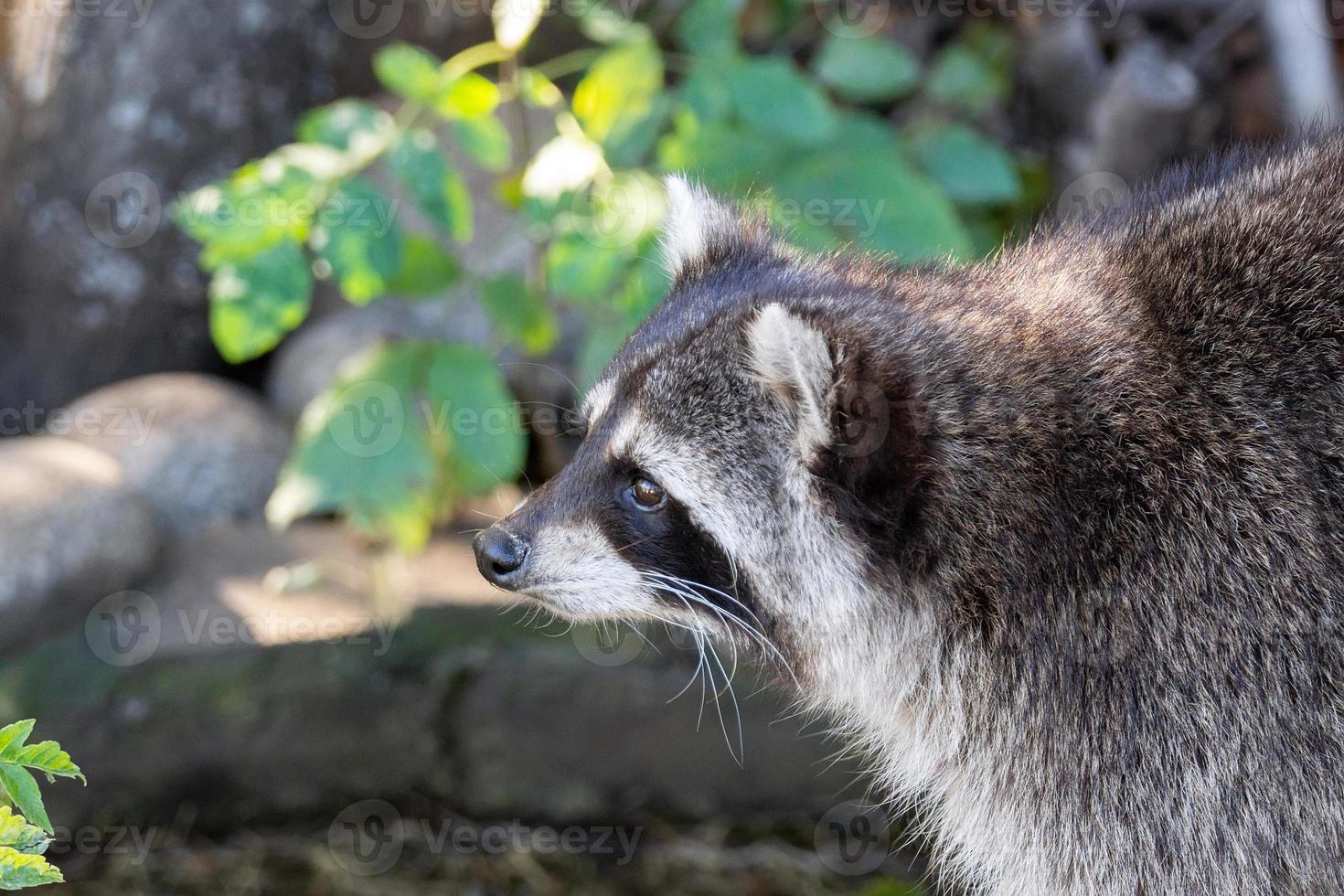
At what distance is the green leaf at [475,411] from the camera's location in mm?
4504

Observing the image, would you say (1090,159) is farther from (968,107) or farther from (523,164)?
(523,164)

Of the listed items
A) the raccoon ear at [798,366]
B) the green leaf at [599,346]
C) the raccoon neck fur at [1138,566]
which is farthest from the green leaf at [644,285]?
the raccoon ear at [798,366]

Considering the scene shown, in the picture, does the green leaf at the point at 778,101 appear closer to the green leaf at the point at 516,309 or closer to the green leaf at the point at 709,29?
the green leaf at the point at 709,29

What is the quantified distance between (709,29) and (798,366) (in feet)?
9.01

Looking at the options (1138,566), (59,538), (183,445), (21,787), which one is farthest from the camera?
(183,445)

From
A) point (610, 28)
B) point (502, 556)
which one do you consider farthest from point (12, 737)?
point (610, 28)

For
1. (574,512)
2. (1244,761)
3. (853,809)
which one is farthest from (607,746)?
(1244,761)

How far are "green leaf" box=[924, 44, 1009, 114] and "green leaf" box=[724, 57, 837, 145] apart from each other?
1.45m

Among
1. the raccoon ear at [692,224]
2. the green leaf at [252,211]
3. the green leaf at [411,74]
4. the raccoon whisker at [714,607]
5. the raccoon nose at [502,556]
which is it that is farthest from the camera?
the green leaf at [411,74]

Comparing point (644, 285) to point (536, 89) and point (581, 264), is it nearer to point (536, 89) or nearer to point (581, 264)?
point (581, 264)

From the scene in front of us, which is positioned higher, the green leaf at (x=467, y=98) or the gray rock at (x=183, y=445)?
the green leaf at (x=467, y=98)

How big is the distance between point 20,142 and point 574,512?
15.1 feet

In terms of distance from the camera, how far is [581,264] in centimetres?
419

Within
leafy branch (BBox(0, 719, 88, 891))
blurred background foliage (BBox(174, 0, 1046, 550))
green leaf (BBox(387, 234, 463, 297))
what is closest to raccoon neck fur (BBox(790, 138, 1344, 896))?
blurred background foliage (BBox(174, 0, 1046, 550))
